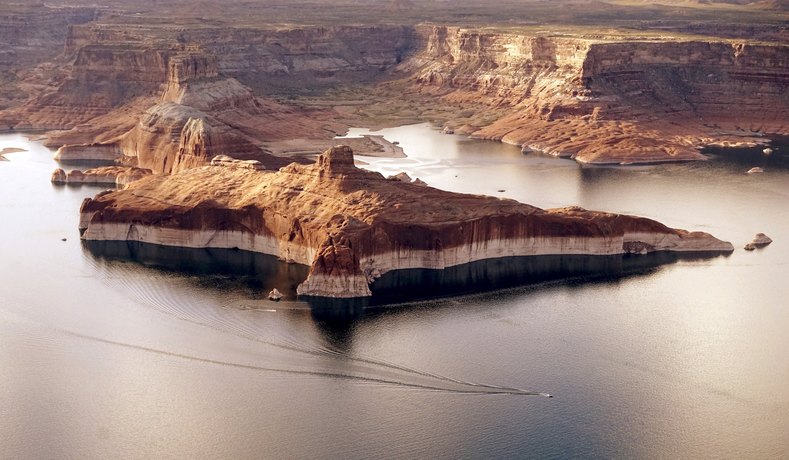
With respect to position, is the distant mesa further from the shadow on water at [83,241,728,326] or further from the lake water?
the lake water

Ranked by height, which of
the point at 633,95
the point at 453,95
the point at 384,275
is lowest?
the point at 384,275

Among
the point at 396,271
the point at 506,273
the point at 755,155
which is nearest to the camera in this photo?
the point at 396,271

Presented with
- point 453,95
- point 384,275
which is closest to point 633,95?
point 453,95

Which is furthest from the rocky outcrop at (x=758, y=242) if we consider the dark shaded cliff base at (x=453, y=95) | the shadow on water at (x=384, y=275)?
the dark shaded cliff base at (x=453, y=95)

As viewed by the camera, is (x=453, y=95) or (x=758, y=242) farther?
(x=453, y=95)

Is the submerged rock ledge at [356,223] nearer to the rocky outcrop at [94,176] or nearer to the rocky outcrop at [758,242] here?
the rocky outcrop at [758,242]

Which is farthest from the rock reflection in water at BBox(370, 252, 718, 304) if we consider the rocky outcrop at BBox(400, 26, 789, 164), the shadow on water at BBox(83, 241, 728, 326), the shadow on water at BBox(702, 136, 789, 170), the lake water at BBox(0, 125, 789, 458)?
the rocky outcrop at BBox(400, 26, 789, 164)

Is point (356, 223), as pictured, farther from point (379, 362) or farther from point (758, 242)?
point (758, 242)
